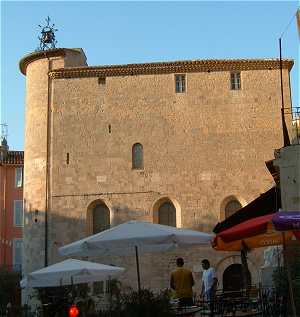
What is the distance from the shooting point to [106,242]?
34.2 ft

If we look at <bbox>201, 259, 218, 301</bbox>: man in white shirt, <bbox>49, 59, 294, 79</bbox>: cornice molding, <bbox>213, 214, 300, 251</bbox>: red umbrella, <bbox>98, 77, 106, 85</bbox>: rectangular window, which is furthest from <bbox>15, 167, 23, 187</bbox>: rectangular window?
<bbox>213, 214, 300, 251</bbox>: red umbrella

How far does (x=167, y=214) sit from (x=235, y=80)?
6.72 m

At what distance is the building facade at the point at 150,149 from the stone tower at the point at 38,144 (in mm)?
56

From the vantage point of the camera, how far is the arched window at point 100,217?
2570 cm

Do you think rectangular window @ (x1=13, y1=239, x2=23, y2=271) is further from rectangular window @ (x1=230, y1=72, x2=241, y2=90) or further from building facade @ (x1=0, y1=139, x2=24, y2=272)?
rectangular window @ (x1=230, y1=72, x2=241, y2=90)

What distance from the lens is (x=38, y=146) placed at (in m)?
26.7

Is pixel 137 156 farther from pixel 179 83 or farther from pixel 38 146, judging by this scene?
pixel 38 146

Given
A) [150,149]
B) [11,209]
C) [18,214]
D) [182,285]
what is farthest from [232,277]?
[11,209]

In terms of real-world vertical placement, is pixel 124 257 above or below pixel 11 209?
below

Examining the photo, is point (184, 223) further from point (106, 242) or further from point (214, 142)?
point (106, 242)

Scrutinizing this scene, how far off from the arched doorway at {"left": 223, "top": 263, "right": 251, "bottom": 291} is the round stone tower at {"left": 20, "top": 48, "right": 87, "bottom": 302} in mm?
7673

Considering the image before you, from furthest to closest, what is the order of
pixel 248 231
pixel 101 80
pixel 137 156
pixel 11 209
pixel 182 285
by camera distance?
pixel 11 209 < pixel 101 80 < pixel 137 156 < pixel 182 285 < pixel 248 231

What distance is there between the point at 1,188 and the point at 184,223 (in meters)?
19.7

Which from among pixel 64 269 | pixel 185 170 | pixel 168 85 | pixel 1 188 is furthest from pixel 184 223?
pixel 1 188
